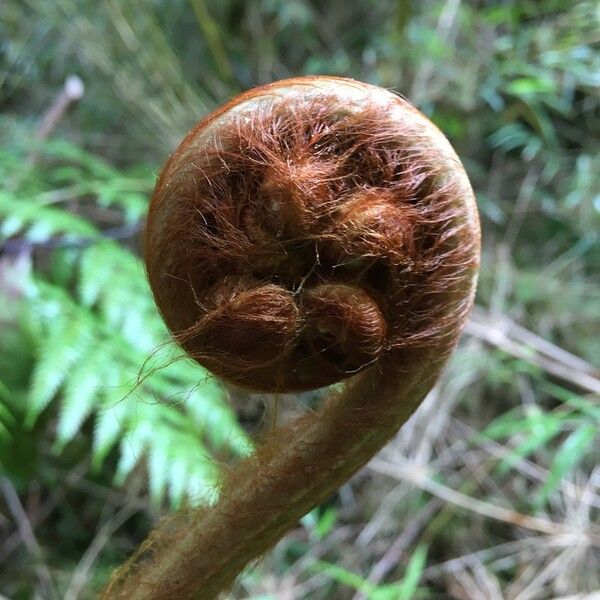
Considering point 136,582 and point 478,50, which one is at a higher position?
point 136,582

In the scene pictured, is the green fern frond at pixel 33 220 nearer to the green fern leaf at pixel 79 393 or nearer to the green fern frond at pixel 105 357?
the green fern frond at pixel 105 357

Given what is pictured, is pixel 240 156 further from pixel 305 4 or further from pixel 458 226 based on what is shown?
pixel 305 4

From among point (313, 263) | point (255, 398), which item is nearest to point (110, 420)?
point (255, 398)

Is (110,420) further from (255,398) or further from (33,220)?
(33,220)

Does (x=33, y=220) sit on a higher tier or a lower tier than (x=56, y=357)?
higher

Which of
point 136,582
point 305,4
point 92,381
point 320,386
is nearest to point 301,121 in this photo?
point 320,386

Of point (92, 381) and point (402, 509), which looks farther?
point (402, 509)

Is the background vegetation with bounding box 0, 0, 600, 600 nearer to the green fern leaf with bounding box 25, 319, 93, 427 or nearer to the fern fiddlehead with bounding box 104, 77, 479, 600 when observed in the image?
the green fern leaf with bounding box 25, 319, 93, 427

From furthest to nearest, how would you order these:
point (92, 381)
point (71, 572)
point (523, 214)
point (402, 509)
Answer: point (523, 214), point (402, 509), point (71, 572), point (92, 381)
